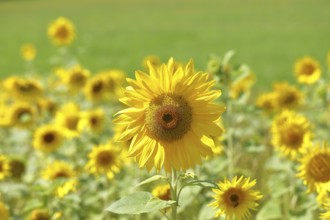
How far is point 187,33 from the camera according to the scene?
2017 cm

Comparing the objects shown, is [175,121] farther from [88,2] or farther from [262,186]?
[88,2]

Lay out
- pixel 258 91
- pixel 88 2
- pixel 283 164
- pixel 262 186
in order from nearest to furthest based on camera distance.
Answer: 1. pixel 283 164
2. pixel 262 186
3. pixel 258 91
4. pixel 88 2

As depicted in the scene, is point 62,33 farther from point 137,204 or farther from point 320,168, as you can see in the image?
point 137,204

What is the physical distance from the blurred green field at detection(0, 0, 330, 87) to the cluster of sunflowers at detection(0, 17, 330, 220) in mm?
4278

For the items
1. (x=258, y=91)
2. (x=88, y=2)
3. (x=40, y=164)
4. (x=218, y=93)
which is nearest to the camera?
(x=218, y=93)

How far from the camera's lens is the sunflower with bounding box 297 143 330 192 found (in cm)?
309

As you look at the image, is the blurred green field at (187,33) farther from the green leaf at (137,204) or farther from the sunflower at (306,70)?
the green leaf at (137,204)

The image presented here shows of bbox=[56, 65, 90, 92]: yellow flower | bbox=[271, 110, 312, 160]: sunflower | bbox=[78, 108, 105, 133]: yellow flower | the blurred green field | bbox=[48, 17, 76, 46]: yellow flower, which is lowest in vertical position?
bbox=[271, 110, 312, 160]: sunflower

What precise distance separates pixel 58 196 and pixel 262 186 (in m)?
2.09

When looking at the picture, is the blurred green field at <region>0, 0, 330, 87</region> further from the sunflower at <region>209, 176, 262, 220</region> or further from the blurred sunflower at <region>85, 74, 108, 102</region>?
the sunflower at <region>209, 176, 262, 220</region>

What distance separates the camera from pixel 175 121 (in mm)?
2484

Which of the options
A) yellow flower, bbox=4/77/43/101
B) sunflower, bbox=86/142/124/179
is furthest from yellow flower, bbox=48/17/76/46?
sunflower, bbox=86/142/124/179

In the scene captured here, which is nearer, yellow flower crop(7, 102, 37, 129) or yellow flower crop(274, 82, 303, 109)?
yellow flower crop(274, 82, 303, 109)

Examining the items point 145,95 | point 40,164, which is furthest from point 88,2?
point 145,95
